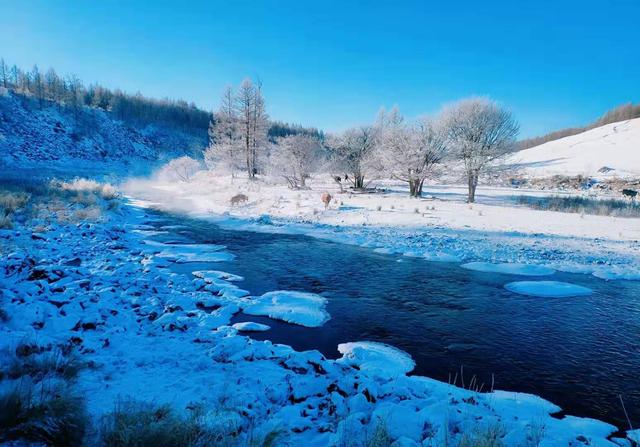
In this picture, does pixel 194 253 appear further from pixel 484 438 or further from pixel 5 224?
pixel 484 438

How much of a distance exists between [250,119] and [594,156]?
55634 mm

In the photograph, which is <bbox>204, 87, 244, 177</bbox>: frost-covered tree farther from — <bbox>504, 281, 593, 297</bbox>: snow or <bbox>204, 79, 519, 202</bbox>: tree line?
<bbox>504, 281, 593, 297</bbox>: snow

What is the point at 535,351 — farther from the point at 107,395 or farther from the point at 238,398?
the point at 107,395

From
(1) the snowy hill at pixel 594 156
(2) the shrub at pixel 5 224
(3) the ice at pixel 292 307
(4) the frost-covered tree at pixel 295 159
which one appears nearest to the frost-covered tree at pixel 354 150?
(4) the frost-covered tree at pixel 295 159

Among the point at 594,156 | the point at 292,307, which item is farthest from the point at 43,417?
the point at 594,156

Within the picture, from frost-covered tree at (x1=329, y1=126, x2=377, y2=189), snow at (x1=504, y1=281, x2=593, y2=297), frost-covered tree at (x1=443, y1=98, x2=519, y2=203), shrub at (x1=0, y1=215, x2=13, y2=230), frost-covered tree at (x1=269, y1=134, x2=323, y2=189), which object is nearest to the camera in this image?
snow at (x1=504, y1=281, x2=593, y2=297)

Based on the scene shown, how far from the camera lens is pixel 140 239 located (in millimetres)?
13008

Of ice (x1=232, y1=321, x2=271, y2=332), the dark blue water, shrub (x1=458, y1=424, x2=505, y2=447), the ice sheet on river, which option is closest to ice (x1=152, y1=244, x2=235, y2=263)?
the ice sheet on river

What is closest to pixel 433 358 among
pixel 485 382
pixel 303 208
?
pixel 485 382

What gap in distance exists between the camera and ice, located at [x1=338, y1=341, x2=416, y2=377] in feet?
15.7

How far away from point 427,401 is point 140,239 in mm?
12185

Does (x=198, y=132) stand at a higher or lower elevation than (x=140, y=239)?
higher

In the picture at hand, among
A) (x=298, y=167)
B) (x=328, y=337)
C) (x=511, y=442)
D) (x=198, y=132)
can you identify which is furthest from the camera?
(x=198, y=132)

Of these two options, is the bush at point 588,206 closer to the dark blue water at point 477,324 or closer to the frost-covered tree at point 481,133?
the frost-covered tree at point 481,133
